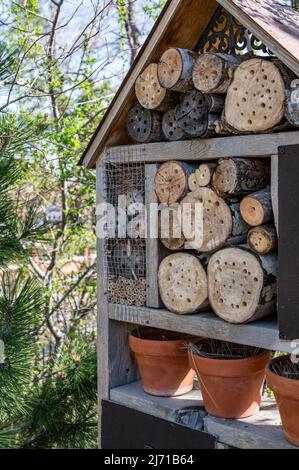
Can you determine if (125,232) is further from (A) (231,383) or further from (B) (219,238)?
(A) (231,383)

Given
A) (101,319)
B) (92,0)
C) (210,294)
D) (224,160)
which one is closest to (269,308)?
(210,294)

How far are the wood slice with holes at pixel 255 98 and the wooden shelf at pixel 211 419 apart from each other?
3.67ft

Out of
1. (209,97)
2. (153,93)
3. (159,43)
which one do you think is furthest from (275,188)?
(159,43)

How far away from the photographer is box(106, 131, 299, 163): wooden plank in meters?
1.95

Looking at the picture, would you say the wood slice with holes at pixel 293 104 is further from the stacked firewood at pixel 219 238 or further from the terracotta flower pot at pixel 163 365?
the terracotta flower pot at pixel 163 365

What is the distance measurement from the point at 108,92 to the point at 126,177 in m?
2.21

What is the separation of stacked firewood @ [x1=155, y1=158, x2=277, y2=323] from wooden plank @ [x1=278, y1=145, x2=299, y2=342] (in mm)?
101

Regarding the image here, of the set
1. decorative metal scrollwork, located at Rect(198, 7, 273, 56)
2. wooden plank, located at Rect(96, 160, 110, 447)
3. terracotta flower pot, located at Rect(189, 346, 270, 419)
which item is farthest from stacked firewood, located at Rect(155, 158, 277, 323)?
decorative metal scrollwork, located at Rect(198, 7, 273, 56)

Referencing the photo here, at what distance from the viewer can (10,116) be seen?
10.3ft

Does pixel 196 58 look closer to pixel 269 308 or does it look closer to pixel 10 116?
pixel 269 308

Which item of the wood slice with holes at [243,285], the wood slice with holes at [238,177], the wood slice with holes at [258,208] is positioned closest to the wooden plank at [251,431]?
the wood slice with holes at [243,285]

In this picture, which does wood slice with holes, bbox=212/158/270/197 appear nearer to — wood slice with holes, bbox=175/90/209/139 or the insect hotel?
the insect hotel

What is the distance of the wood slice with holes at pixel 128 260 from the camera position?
2.48 m
